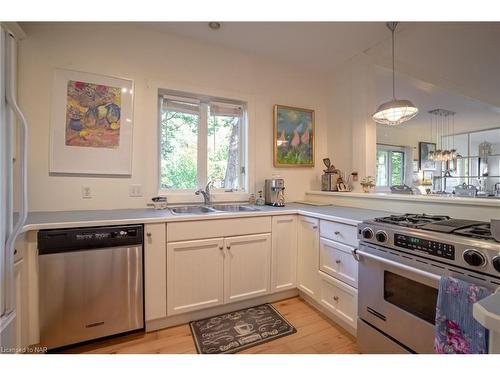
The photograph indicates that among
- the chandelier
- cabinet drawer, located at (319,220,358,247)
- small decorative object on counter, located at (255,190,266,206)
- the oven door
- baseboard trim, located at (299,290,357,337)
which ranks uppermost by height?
the chandelier

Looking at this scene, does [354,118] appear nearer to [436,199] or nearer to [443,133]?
[436,199]

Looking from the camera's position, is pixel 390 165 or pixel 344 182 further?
pixel 390 165

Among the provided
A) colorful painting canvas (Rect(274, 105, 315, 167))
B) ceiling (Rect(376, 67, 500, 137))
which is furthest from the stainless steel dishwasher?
ceiling (Rect(376, 67, 500, 137))

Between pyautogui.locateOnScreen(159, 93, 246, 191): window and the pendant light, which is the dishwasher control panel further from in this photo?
the pendant light

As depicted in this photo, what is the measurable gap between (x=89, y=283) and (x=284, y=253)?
4.83ft

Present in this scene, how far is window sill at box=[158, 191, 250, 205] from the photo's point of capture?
2201mm

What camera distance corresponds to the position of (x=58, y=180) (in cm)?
183

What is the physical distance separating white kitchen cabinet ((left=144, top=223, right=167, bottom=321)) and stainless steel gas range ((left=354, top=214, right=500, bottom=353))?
1328mm

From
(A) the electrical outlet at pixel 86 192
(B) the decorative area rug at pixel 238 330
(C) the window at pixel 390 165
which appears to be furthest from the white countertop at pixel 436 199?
(C) the window at pixel 390 165

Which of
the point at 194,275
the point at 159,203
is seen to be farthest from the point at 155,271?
the point at 159,203

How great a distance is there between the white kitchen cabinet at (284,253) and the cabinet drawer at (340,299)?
0.33 m

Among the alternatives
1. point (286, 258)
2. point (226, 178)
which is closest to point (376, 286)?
point (286, 258)

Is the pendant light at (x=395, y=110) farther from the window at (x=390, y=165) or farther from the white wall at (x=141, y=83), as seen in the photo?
the window at (x=390, y=165)

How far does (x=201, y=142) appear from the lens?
2.41m
